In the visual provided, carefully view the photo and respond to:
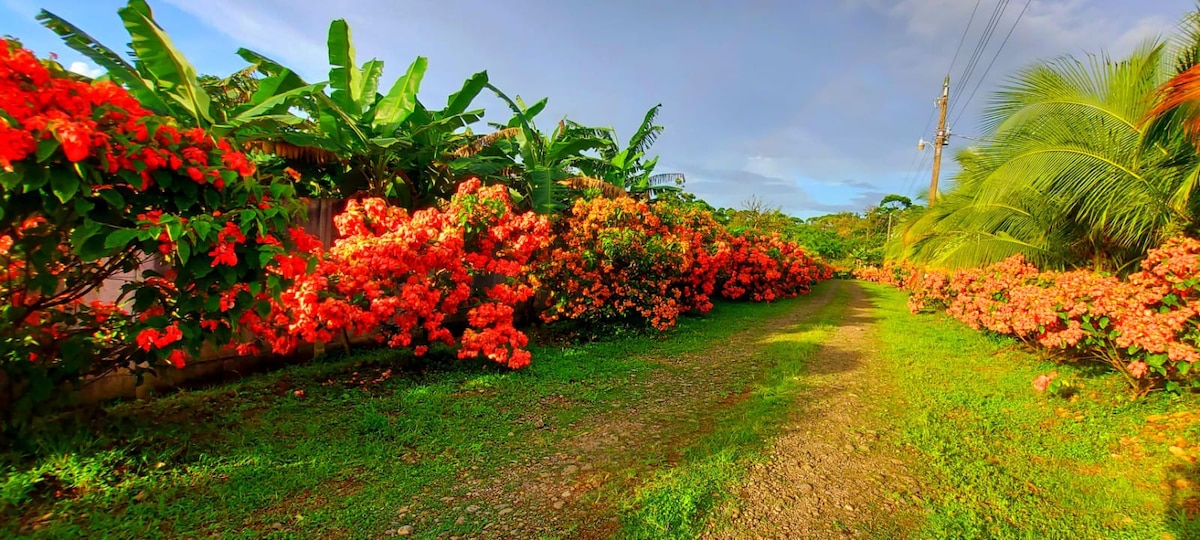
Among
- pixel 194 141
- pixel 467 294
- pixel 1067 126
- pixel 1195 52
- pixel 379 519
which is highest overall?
pixel 1195 52

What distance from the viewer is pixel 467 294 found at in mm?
5273

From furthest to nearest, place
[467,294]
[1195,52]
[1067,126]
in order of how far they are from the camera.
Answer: [1067,126], [467,294], [1195,52]

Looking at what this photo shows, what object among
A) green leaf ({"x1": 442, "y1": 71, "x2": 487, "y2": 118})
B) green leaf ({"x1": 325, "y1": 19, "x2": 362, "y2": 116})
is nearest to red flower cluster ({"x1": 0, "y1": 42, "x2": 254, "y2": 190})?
green leaf ({"x1": 325, "y1": 19, "x2": 362, "y2": 116})

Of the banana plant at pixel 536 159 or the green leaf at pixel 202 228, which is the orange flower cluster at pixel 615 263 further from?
the green leaf at pixel 202 228

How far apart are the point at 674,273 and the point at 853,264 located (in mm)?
24870

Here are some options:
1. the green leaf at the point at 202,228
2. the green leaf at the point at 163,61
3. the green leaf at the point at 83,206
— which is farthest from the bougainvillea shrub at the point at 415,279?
the green leaf at the point at 83,206

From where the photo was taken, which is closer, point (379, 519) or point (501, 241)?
point (379, 519)

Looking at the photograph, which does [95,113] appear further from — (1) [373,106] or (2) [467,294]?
(1) [373,106]

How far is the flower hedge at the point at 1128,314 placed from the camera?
4099 mm

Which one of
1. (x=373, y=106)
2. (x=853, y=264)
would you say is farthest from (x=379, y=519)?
(x=853, y=264)

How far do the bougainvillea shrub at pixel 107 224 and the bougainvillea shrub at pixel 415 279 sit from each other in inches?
40.7

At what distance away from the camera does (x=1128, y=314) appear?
4355mm

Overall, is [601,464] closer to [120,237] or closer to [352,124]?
[120,237]

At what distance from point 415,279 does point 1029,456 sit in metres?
4.90
